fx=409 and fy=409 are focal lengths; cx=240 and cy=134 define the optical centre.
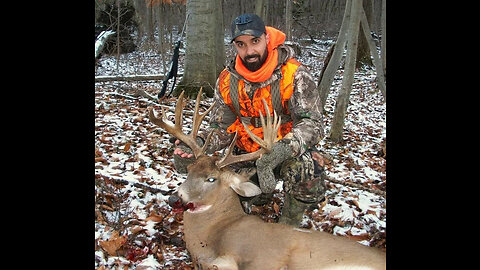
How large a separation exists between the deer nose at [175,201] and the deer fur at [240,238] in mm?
34

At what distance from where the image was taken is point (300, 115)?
3.48 m

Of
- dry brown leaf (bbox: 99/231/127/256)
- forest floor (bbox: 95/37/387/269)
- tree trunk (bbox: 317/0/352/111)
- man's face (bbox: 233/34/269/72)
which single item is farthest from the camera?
tree trunk (bbox: 317/0/352/111)

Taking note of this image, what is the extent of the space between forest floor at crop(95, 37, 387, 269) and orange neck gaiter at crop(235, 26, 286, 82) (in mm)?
915

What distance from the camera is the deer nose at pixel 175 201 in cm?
288

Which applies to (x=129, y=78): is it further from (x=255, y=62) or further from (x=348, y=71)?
(x=255, y=62)

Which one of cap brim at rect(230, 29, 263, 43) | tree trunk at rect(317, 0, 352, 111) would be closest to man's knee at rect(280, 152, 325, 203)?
cap brim at rect(230, 29, 263, 43)

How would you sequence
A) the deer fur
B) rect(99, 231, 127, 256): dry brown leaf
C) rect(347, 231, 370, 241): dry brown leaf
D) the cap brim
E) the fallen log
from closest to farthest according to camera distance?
1. the deer fur
2. rect(99, 231, 127, 256): dry brown leaf
3. the cap brim
4. rect(347, 231, 370, 241): dry brown leaf
5. the fallen log

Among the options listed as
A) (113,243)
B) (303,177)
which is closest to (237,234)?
(303,177)

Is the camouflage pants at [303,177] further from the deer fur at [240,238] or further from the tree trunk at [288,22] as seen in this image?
the tree trunk at [288,22]

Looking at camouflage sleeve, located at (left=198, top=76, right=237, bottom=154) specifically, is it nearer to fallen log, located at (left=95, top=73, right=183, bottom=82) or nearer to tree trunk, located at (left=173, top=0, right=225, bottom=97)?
tree trunk, located at (left=173, top=0, right=225, bottom=97)

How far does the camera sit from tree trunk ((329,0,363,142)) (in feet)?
20.5

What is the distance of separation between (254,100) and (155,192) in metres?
1.44
